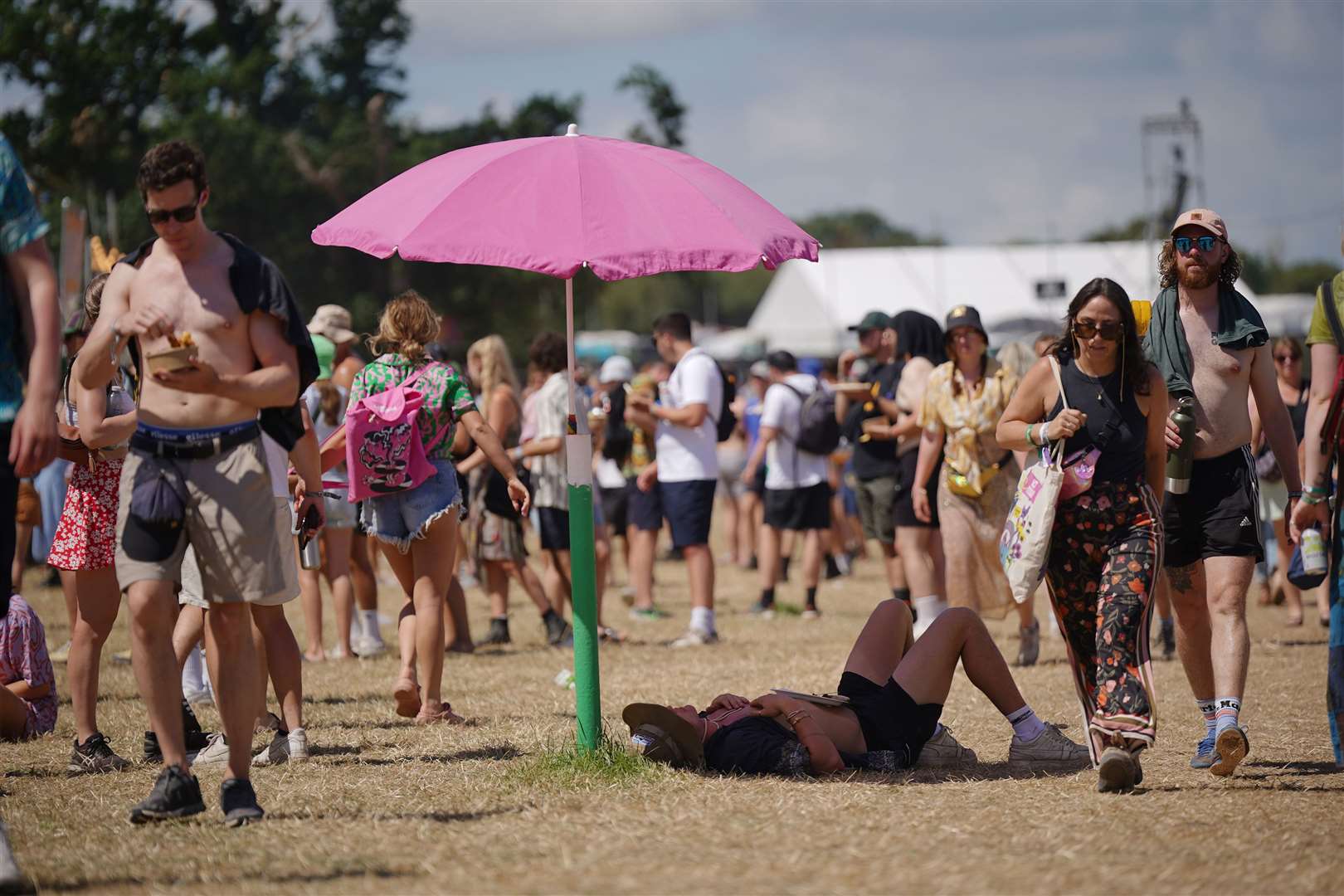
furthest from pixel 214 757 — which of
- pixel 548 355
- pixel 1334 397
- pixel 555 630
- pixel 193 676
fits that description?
pixel 548 355

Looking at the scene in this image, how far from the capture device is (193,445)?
4.83 meters

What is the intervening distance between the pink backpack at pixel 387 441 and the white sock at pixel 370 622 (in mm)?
3216

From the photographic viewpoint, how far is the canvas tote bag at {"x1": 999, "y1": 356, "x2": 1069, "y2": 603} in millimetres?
5543

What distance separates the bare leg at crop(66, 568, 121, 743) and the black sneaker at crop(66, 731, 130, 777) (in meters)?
0.03

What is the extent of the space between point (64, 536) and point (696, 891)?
3697 millimetres

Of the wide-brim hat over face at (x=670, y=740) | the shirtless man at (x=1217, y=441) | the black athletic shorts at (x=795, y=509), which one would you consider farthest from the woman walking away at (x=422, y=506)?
the black athletic shorts at (x=795, y=509)

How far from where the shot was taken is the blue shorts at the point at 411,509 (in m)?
7.25

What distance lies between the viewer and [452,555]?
743cm

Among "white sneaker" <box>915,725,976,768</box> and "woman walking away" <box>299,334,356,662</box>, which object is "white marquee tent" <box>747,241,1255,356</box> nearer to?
"woman walking away" <box>299,334,356,662</box>

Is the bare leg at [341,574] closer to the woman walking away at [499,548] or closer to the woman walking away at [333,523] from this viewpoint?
the woman walking away at [333,523]

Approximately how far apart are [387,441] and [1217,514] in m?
3.87

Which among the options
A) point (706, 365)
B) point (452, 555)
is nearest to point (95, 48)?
point (706, 365)

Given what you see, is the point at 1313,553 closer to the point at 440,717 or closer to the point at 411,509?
the point at 411,509

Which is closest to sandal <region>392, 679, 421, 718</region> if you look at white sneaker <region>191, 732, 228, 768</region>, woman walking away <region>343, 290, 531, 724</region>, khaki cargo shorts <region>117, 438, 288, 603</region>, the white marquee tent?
woman walking away <region>343, 290, 531, 724</region>
